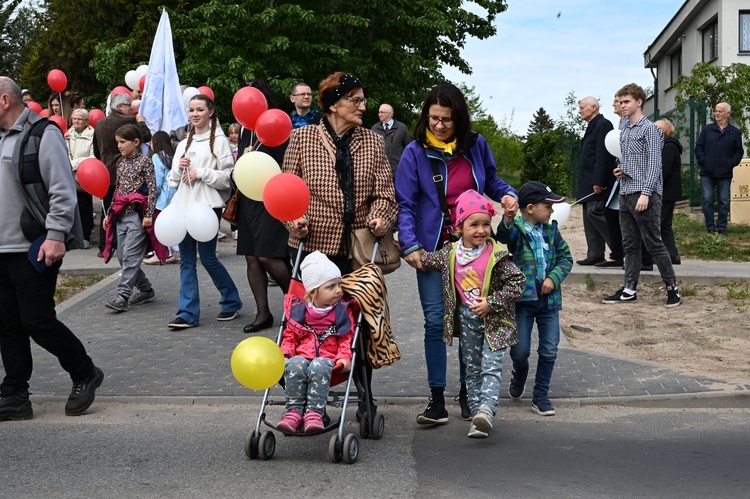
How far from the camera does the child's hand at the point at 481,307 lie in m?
6.11

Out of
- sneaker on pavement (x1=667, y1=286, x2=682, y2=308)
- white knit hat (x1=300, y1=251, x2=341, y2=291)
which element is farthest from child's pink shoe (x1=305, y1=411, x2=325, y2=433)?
sneaker on pavement (x1=667, y1=286, x2=682, y2=308)

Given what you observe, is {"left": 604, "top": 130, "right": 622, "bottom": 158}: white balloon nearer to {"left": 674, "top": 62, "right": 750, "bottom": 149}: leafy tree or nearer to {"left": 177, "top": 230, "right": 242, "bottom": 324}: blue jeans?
{"left": 177, "top": 230, "right": 242, "bottom": 324}: blue jeans

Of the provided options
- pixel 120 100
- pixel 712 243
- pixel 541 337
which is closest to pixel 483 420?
pixel 541 337

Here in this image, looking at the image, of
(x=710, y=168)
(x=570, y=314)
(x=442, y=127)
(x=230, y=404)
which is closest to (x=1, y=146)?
(x=230, y=404)

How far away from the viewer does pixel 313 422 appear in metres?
5.59

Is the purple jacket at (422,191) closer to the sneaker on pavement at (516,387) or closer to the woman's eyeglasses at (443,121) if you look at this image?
the woman's eyeglasses at (443,121)

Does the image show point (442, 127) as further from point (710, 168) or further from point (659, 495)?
point (710, 168)

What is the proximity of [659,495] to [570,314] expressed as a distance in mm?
5829

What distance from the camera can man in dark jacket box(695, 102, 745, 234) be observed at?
16.3m

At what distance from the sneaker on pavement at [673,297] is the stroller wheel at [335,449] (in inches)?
250

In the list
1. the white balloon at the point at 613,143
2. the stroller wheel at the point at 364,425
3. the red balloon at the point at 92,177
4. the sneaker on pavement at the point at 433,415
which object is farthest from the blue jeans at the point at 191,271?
the white balloon at the point at 613,143

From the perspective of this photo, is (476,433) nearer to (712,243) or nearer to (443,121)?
(443,121)

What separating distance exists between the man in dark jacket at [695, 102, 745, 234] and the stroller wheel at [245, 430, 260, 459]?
12.5 meters

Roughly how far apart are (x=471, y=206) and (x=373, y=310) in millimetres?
868
